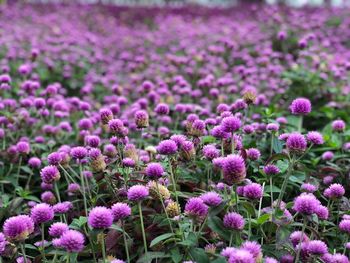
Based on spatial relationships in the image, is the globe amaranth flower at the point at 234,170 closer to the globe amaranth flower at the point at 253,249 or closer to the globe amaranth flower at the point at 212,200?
the globe amaranth flower at the point at 212,200

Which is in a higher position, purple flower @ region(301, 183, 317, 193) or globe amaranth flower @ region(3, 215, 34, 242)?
purple flower @ region(301, 183, 317, 193)

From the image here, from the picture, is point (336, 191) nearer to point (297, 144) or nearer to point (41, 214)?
point (297, 144)

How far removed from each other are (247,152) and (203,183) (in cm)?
27

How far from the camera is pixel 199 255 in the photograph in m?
1.49

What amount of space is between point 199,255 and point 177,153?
612 millimetres

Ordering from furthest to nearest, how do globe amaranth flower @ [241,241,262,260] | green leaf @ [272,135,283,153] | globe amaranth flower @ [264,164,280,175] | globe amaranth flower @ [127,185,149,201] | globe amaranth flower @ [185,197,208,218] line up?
green leaf @ [272,135,283,153] → globe amaranth flower @ [264,164,280,175] → globe amaranth flower @ [127,185,149,201] → globe amaranth flower @ [185,197,208,218] → globe amaranth flower @ [241,241,262,260]

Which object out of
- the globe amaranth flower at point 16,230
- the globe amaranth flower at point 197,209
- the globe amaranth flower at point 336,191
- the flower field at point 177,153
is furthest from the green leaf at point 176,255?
the globe amaranth flower at point 336,191

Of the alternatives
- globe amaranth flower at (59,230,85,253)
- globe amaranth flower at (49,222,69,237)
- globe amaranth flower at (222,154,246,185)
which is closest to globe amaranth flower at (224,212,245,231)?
globe amaranth flower at (222,154,246,185)

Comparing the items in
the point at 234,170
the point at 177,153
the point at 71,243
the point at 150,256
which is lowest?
the point at 150,256

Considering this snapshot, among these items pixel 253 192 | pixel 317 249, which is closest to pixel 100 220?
pixel 253 192

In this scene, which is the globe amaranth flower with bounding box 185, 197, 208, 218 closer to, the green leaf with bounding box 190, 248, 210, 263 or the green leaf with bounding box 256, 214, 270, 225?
the green leaf with bounding box 190, 248, 210, 263

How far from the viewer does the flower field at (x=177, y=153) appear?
161 cm

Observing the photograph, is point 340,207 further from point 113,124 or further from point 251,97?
point 113,124

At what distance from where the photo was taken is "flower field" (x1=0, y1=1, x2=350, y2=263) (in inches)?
63.6
